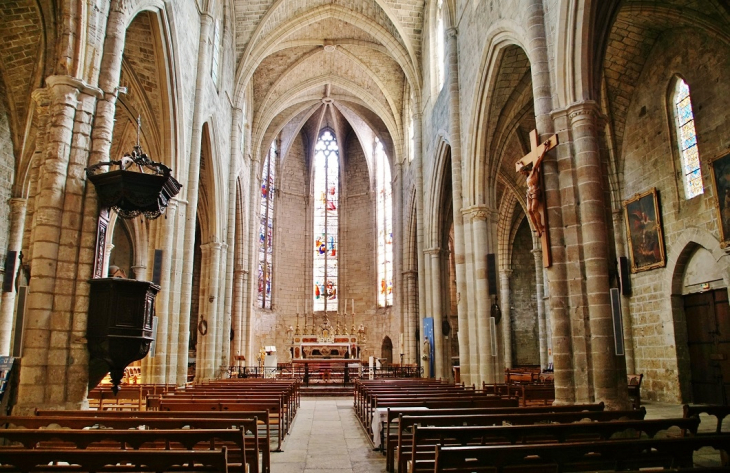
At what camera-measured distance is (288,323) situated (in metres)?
32.6

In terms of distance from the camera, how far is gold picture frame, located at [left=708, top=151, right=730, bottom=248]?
12.1 m

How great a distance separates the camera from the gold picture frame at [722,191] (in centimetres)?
1208

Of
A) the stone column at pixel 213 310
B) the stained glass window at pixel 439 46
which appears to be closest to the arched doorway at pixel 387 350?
the stone column at pixel 213 310

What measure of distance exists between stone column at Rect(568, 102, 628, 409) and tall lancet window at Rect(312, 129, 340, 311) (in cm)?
2546

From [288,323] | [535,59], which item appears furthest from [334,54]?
[535,59]

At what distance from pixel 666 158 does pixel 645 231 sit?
204 centimetres

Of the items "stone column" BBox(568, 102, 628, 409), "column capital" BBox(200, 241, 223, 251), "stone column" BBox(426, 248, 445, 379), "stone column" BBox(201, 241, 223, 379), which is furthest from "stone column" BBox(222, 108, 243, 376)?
"stone column" BBox(568, 102, 628, 409)

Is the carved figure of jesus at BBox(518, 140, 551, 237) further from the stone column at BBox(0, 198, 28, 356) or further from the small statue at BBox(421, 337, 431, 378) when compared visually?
the stone column at BBox(0, 198, 28, 356)

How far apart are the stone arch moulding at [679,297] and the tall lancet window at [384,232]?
718 inches

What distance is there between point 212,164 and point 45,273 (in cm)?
1142

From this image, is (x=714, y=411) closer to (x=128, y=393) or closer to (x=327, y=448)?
(x=327, y=448)

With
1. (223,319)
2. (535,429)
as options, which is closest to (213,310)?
(223,319)

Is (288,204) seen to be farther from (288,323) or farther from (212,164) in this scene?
(212,164)

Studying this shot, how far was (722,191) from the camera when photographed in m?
12.3
